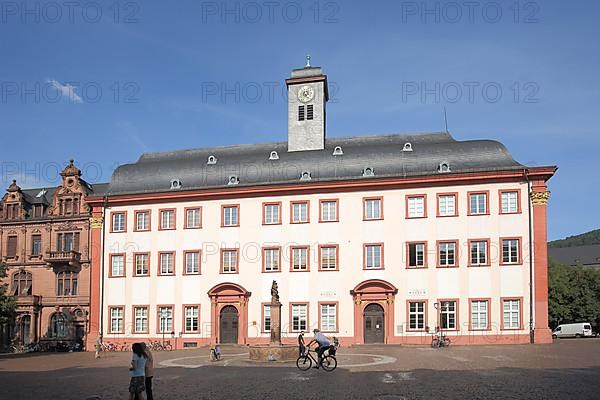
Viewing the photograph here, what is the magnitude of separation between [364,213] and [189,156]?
52.2ft

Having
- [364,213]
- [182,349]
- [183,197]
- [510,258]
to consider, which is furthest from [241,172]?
[510,258]

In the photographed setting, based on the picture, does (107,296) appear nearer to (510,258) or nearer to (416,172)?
(416,172)

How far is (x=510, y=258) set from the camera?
4428 cm

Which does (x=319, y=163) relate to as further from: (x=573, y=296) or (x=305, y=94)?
(x=573, y=296)

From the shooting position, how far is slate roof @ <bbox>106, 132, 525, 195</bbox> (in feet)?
154

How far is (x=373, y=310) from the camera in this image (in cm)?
4578

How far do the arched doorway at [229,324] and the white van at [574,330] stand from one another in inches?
1486

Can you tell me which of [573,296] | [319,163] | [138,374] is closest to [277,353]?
[138,374]

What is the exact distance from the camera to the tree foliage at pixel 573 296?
74000 millimetres

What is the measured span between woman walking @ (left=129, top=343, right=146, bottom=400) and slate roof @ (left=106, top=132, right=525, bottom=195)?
3338 centimetres

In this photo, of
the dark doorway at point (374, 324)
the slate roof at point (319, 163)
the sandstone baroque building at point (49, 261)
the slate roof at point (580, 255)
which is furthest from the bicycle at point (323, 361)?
the slate roof at point (580, 255)

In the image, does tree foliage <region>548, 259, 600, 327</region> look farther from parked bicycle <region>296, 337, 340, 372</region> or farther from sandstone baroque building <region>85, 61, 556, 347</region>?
parked bicycle <region>296, 337, 340, 372</region>

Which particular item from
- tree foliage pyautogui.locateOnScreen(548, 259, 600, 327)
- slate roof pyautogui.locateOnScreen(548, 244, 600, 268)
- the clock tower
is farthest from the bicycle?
slate roof pyautogui.locateOnScreen(548, 244, 600, 268)

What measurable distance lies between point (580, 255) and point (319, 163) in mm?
103911
